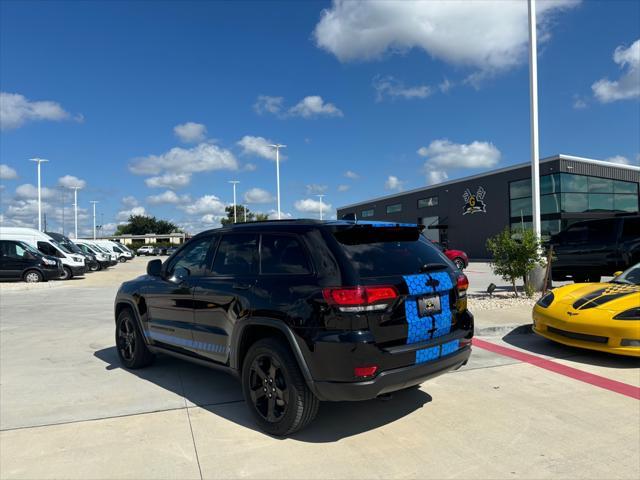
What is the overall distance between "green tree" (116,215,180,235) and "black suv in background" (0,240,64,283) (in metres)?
111

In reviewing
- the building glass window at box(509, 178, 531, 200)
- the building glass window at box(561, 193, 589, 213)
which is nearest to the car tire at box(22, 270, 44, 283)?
the building glass window at box(509, 178, 531, 200)

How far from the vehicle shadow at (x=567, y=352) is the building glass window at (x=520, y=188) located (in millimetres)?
28300

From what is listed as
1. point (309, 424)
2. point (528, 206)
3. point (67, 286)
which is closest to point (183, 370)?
point (309, 424)

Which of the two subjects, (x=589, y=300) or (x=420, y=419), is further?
(x=589, y=300)

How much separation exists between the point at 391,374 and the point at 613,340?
360cm

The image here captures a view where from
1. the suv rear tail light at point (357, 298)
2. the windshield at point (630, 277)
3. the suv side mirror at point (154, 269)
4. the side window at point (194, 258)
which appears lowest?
the windshield at point (630, 277)

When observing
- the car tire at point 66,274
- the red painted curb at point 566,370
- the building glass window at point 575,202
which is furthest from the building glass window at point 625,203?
the car tire at point 66,274

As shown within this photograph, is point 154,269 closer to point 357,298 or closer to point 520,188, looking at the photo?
point 357,298

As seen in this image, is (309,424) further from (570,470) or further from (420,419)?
(570,470)

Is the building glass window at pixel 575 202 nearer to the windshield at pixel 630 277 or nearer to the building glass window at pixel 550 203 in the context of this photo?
the building glass window at pixel 550 203

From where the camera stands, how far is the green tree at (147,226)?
12725 centimetres

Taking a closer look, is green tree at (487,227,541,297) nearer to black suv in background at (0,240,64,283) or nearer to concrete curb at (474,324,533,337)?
concrete curb at (474,324,533,337)

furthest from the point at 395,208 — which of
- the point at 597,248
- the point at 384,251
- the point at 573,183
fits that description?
the point at 384,251

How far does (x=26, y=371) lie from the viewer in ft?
18.3
